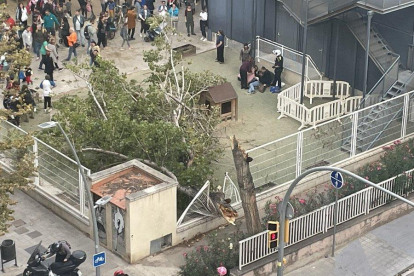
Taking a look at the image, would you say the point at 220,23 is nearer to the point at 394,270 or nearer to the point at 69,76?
the point at 69,76

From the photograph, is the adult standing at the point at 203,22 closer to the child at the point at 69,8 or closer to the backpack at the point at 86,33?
the backpack at the point at 86,33

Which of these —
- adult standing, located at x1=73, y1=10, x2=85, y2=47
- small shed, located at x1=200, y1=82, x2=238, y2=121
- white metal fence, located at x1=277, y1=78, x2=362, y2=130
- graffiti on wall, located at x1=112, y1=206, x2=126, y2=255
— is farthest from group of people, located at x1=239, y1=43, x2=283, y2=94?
graffiti on wall, located at x1=112, y1=206, x2=126, y2=255

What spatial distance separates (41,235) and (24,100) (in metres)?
6.39

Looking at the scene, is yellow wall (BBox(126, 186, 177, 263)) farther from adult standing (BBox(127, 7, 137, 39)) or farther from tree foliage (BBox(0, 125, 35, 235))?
adult standing (BBox(127, 7, 137, 39))

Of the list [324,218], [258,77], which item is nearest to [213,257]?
[324,218]

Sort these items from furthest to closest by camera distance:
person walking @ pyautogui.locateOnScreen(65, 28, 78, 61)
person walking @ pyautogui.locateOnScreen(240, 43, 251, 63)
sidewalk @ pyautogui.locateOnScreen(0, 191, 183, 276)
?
person walking @ pyautogui.locateOnScreen(65, 28, 78, 61) < person walking @ pyautogui.locateOnScreen(240, 43, 251, 63) < sidewalk @ pyautogui.locateOnScreen(0, 191, 183, 276)

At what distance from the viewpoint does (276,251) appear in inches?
939

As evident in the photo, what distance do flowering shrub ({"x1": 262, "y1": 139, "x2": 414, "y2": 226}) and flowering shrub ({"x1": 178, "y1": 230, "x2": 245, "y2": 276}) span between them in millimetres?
1337

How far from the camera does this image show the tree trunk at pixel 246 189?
A: 23.1 m

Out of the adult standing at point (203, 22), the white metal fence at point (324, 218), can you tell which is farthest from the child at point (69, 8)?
the white metal fence at point (324, 218)

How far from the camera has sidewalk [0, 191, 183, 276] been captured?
24.1 metres

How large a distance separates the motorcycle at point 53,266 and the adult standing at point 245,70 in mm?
13297

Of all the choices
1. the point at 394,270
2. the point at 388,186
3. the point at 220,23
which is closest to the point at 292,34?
the point at 220,23

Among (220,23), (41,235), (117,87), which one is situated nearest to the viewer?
(41,235)
